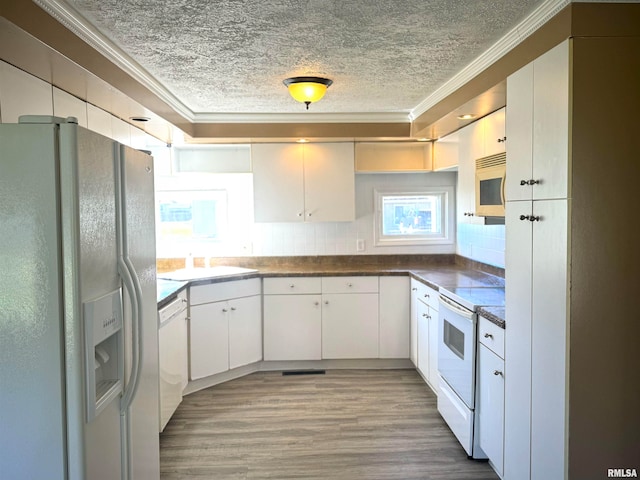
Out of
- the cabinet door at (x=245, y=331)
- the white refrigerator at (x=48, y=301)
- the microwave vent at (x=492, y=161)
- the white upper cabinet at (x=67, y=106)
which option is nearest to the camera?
the white refrigerator at (x=48, y=301)

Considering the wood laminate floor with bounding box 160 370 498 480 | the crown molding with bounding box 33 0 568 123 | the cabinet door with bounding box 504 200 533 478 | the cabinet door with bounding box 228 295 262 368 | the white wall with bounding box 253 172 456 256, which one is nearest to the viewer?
the crown molding with bounding box 33 0 568 123

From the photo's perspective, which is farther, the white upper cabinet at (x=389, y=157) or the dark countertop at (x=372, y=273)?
the white upper cabinet at (x=389, y=157)

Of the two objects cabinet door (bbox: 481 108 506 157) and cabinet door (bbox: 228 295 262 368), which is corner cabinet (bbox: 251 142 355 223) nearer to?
cabinet door (bbox: 228 295 262 368)

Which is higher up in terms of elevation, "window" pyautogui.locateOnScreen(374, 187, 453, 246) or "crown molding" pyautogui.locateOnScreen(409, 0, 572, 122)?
"crown molding" pyautogui.locateOnScreen(409, 0, 572, 122)

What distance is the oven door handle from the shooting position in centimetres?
294

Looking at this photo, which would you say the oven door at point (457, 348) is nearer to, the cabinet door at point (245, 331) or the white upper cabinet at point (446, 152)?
the white upper cabinet at point (446, 152)

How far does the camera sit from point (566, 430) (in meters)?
1.95

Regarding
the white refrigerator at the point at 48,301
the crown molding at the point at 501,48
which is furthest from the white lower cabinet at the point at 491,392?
the white refrigerator at the point at 48,301

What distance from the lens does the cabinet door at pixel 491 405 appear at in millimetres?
2621

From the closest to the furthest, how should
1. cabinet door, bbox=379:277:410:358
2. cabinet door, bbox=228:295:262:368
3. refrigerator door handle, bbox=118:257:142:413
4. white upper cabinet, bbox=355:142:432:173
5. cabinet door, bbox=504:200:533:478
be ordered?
refrigerator door handle, bbox=118:257:142:413
cabinet door, bbox=504:200:533:478
cabinet door, bbox=228:295:262:368
cabinet door, bbox=379:277:410:358
white upper cabinet, bbox=355:142:432:173

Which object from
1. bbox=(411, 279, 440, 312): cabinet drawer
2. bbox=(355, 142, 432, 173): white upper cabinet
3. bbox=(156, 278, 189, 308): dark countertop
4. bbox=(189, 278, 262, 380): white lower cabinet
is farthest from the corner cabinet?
bbox=(156, 278, 189, 308): dark countertop

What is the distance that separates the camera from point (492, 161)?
10.4 feet

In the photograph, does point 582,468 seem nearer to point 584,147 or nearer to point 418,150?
point 584,147

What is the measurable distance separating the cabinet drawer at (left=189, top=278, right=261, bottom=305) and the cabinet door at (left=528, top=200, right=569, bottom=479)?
271 cm
